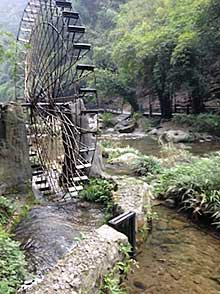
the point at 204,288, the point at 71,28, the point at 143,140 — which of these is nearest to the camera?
the point at 204,288

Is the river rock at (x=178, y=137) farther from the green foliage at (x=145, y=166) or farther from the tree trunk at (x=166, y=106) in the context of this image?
the green foliage at (x=145, y=166)

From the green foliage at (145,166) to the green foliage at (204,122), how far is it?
907cm

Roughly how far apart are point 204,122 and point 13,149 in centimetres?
1396

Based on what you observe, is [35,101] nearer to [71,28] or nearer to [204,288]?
[71,28]

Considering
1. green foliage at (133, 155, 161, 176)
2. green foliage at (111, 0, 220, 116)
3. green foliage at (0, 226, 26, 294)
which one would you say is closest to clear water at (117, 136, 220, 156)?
green foliage at (133, 155, 161, 176)

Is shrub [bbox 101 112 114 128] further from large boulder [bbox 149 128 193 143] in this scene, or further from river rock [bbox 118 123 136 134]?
large boulder [bbox 149 128 193 143]

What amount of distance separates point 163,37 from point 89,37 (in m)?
15.5

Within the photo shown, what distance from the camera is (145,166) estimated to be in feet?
32.7

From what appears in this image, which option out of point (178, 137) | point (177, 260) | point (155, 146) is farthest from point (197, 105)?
point (177, 260)

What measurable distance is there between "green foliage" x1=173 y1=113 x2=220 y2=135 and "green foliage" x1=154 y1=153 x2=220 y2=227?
36.9 ft

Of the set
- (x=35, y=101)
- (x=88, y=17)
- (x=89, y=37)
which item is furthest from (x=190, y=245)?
(x=88, y=17)

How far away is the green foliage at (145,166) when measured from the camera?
9.78 meters

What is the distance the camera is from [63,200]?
7.21m

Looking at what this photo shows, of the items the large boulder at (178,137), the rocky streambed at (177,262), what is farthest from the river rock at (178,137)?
the rocky streambed at (177,262)
